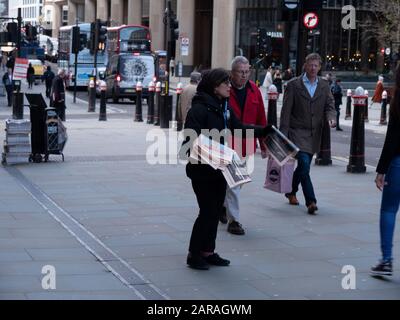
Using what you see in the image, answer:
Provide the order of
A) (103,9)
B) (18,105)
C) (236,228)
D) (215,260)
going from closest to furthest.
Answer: (215,260) → (236,228) → (18,105) → (103,9)

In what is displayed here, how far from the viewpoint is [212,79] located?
792 centimetres

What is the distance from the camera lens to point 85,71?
5009cm

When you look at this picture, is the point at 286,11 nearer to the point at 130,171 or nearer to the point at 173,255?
the point at 130,171

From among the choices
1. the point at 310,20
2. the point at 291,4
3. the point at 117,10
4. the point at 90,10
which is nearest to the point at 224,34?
the point at 117,10

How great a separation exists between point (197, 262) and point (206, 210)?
48 cm

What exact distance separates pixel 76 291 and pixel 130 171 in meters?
7.97

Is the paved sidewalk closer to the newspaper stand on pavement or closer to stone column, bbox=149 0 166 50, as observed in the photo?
the newspaper stand on pavement

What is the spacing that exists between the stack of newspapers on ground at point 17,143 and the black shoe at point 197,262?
8.25 meters

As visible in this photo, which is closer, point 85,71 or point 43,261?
point 43,261

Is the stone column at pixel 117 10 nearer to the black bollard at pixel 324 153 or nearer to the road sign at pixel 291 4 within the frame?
the road sign at pixel 291 4

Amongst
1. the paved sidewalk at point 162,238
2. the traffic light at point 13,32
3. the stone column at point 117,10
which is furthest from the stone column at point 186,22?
the paved sidewalk at point 162,238

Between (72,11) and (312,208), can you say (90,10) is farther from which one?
(312,208)

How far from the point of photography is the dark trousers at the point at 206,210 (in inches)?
307
